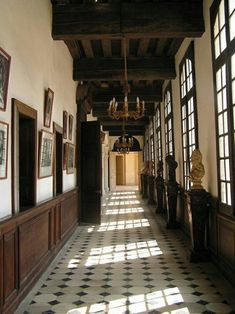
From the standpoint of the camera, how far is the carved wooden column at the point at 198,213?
5895 mm

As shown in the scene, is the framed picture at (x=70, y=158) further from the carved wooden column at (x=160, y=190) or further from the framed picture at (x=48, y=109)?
the carved wooden column at (x=160, y=190)

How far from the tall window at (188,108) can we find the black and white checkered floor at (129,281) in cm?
202

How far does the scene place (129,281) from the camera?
4.97 meters

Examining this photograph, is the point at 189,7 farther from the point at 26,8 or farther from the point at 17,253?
the point at 17,253

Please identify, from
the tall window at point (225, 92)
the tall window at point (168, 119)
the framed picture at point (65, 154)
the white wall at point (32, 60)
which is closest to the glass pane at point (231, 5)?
the tall window at point (225, 92)

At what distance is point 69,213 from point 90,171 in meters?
2.20

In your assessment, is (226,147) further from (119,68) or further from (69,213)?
(119,68)

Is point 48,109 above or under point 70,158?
above

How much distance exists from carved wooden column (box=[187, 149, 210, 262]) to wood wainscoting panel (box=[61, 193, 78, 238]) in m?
2.85

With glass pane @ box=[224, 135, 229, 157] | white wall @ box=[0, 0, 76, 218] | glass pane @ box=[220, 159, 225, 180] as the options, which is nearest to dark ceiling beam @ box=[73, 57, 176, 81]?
white wall @ box=[0, 0, 76, 218]

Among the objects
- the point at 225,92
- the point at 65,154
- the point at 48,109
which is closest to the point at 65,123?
the point at 65,154

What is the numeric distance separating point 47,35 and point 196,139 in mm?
3467

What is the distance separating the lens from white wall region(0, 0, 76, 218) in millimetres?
3975

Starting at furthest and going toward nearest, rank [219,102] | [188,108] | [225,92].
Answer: [188,108] < [219,102] < [225,92]
